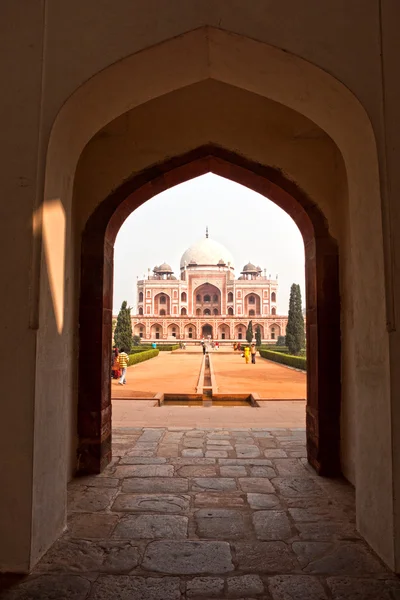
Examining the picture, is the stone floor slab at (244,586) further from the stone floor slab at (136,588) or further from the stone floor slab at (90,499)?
the stone floor slab at (90,499)

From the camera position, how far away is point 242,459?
12.0 ft

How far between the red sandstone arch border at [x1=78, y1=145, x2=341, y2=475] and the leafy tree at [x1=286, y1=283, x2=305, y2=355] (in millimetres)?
21052

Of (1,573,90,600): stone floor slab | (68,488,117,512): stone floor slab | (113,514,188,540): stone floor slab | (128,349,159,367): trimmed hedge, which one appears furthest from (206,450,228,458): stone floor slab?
(128,349,159,367): trimmed hedge

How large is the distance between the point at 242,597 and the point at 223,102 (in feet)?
11.1

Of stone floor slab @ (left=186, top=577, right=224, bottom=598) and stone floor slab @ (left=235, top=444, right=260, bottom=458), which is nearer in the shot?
stone floor slab @ (left=186, top=577, right=224, bottom=598)

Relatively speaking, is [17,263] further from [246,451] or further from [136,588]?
[246,451]

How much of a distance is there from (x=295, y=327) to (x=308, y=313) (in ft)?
69.6

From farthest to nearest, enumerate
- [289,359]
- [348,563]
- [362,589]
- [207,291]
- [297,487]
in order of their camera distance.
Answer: [207,291] → [289,359] → [297,487] → [348,563] → [362,589]

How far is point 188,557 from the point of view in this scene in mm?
2053

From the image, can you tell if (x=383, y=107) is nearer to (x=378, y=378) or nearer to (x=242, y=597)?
(x=378, y=378)

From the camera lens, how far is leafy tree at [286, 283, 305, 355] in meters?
24.0

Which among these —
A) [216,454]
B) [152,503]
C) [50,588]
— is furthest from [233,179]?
[50,588]

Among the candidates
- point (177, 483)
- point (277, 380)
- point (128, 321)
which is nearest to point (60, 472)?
point (177, 483)

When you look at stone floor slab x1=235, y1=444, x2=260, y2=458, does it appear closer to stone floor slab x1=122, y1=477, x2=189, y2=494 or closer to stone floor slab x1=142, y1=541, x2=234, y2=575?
stone floor slab x1=122, y1=477, x2=189, y2=494
